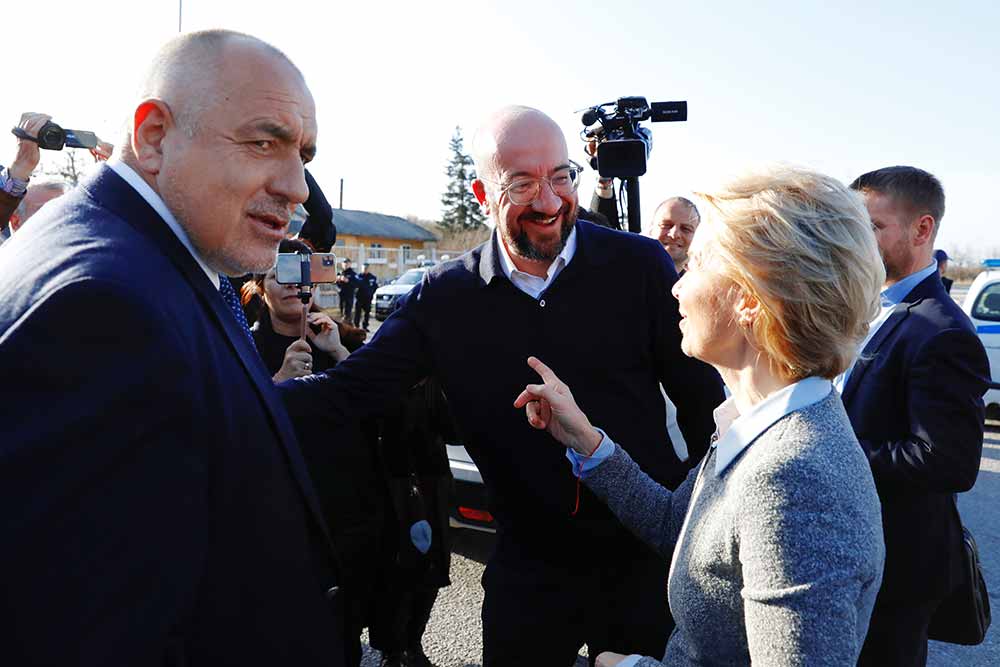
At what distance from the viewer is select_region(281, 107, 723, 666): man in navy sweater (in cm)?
214

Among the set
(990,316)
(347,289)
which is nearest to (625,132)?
(990,316)

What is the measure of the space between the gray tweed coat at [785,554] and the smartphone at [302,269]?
66.4 inches

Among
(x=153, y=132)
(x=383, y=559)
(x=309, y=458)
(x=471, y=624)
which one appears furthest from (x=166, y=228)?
(x=471, y=624)

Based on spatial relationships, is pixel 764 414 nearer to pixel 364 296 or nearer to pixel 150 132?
pixel 150 132

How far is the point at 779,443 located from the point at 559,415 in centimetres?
77

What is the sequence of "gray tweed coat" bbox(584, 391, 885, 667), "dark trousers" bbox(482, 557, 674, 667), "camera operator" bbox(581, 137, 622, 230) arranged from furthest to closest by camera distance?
"camera operator" bbox(581, 137, 622, 230) → "dark trousers" bbox(482, 557, 674, 667) → "gray tweed coat" bbox(584, 391, 885, 667)

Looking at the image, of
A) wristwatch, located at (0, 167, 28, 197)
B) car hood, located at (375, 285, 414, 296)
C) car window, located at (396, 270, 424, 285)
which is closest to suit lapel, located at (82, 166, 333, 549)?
wristwatch, located at (0, 167, 28, 197)

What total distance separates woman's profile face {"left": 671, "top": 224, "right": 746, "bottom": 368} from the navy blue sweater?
653 mm

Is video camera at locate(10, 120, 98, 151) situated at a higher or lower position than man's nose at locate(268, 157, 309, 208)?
higher

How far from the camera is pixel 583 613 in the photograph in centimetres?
213

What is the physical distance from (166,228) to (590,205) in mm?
3705

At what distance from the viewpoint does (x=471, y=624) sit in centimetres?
364

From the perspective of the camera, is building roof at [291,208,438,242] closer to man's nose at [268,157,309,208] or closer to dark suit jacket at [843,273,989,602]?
dark suit jacket at [843,273,989,602]

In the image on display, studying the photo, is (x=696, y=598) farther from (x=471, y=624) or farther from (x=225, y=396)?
(x=471, y=624)
